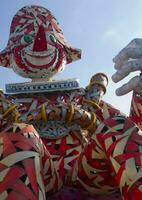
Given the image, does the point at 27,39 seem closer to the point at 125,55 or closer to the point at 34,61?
the point at 34,61

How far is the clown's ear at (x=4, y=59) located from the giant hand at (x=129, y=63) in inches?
35.8

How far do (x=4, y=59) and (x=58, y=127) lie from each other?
0.82 m

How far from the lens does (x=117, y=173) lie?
1.88m

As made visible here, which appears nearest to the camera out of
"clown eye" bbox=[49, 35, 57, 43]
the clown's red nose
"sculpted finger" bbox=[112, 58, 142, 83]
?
"sculpted finger" bbox=[112, 58, 142, 83]

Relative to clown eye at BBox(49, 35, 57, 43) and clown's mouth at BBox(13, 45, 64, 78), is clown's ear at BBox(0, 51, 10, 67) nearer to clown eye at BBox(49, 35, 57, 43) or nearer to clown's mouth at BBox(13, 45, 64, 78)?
clown's mouth at BBox(13, 45, 64, 78)

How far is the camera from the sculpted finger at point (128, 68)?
7.88 ft

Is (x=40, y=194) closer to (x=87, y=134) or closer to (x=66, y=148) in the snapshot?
(x=66, y=148)

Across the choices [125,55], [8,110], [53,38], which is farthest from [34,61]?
[125,55]

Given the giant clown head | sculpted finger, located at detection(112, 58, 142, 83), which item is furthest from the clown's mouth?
sculpted finger, located at detection(112, 58, 142, 83)

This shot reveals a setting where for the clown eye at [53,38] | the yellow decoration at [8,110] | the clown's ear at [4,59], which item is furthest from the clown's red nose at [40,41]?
the yellow decoration at [8,110]

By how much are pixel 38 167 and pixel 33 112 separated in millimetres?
664

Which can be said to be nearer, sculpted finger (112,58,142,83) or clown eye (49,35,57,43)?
sculpted finger (112,58,142,83)

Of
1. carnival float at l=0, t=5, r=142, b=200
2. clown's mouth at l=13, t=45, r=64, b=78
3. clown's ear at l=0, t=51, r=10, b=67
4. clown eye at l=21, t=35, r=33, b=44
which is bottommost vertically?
carnival float at l=0, t=5, r=142, b=200

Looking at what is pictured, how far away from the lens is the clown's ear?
10.0ft
